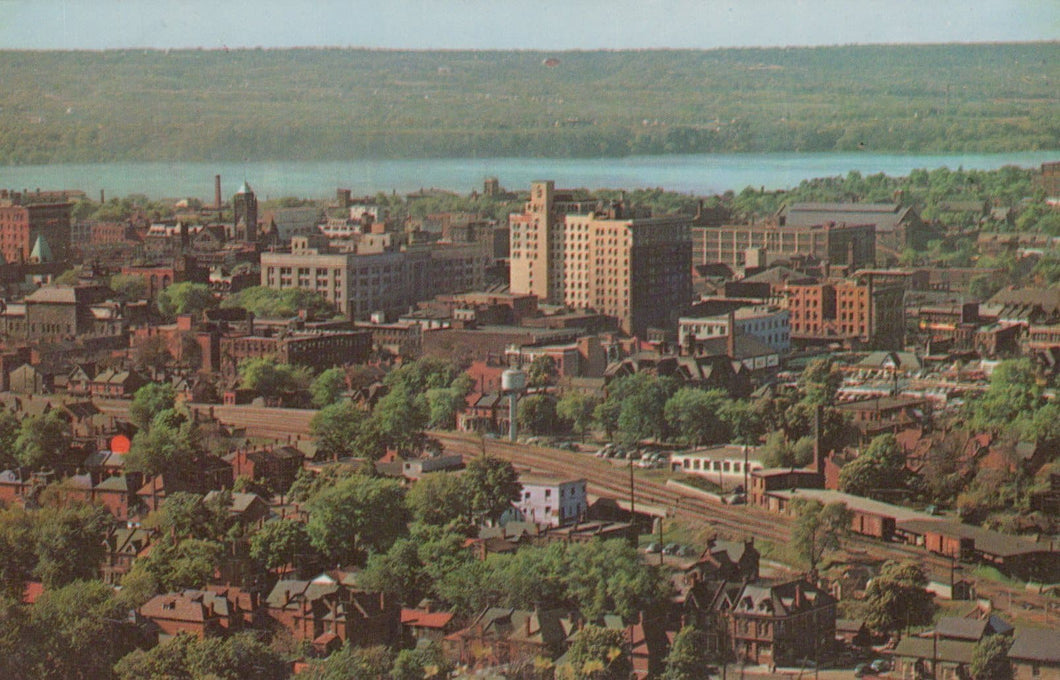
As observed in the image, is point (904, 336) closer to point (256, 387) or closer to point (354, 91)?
point (256, 387)

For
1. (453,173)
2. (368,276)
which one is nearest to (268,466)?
(368,276)

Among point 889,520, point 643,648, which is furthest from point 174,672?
point 889,520

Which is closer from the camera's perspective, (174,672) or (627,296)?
(174,672)

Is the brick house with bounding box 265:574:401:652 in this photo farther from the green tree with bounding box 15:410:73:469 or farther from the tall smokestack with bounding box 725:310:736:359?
the tall smokestack with bounding box 725:310:736:359

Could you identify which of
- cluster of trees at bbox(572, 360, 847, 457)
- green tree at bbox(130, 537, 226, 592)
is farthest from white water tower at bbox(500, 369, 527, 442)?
green tree at bbox(130, 537, 226, 592)

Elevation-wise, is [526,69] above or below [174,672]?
above

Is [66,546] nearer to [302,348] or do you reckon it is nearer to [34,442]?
[34,442]

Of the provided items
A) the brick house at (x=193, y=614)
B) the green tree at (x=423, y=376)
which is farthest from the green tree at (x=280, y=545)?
the green tree at (x=423, y=376)
